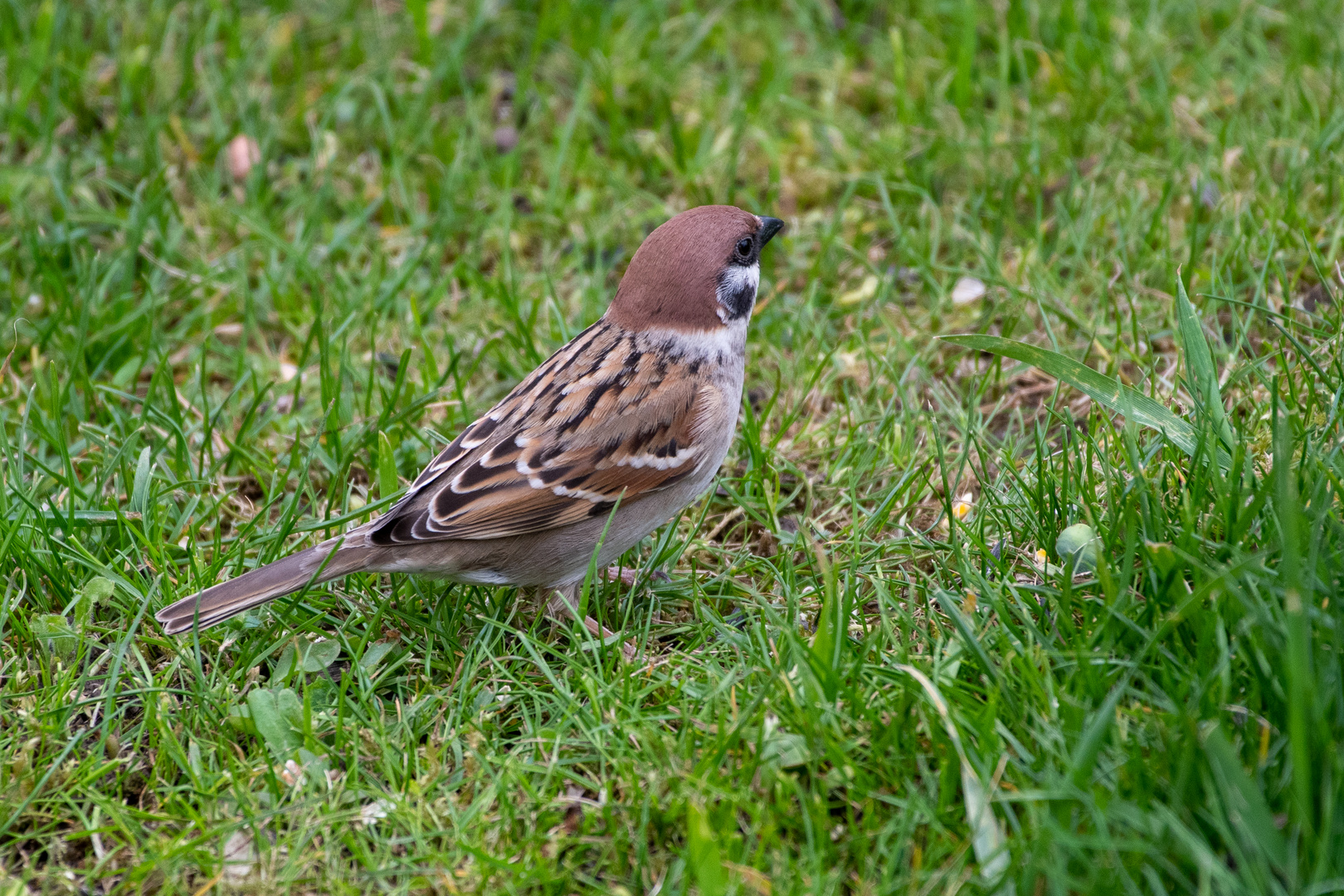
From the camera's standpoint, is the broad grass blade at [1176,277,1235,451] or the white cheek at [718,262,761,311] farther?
the white cheek at [718,262,761,311]

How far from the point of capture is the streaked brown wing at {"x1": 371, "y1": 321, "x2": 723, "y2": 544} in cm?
422

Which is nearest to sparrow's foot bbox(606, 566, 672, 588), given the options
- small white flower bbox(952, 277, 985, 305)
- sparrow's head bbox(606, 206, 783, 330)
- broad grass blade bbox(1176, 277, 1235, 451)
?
sparrow's head bbox(606, 206, 783, 330)

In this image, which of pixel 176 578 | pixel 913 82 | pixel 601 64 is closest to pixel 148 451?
pixel 176 578

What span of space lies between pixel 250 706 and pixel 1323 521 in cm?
321

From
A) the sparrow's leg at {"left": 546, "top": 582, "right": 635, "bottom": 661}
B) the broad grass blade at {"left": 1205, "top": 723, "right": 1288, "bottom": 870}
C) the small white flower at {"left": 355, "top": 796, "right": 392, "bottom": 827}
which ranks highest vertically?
the broad grass blade at {"left": 1205, "top": 723, "right": 1288, "bottom": 870}

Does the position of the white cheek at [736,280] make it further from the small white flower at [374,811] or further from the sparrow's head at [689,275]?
the small white flower at [374,811]

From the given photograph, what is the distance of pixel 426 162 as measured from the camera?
710cm

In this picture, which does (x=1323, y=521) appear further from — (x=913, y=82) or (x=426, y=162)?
(x=426, y=162)

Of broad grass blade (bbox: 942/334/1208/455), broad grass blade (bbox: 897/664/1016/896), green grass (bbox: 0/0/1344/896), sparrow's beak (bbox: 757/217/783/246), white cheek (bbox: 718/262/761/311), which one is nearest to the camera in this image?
broad grass blade (bbox: 897/664/1016/896)

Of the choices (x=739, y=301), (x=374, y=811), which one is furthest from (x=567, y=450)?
(x=374, y=811)

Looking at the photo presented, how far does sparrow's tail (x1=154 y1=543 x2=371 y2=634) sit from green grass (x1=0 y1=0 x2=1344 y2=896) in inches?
7.5

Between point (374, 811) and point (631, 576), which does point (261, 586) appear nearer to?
point (374, 811)

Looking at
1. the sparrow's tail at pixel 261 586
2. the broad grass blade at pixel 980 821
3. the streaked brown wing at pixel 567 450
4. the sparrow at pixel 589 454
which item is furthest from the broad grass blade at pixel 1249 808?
the sparrow's tail at pixel 261 586

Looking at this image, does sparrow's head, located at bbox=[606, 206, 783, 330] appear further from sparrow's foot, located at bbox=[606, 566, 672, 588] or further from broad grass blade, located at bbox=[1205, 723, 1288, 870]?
broad grass blade, located at bbox=[1205, 723, 1288, 870]
